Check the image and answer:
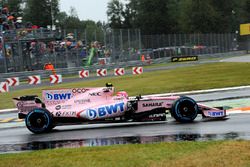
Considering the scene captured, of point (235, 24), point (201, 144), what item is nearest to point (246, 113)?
point (201, 144)

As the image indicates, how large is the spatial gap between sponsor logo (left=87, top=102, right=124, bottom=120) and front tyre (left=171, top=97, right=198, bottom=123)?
134 centimetres

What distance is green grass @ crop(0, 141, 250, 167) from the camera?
23.6 ft

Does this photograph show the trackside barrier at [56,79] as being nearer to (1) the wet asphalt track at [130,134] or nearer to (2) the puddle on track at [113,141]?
(1) the wet asphalt track at [130,134]

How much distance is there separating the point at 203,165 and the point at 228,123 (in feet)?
14.5

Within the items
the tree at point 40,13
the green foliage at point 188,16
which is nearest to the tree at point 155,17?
the green foliage at point 188,16

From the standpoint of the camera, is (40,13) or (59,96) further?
(40,13)

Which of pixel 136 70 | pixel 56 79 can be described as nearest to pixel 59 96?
pixel 56 79

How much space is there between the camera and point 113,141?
33.0ft

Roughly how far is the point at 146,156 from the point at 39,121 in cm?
518

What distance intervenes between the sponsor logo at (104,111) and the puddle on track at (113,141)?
141 centimetres

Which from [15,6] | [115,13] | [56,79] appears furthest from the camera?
[115,13]

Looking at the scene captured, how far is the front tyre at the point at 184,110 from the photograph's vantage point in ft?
38.5

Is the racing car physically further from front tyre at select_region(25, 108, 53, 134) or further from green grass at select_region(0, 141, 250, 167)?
green grass at select_region(0, 141, 250, 167)

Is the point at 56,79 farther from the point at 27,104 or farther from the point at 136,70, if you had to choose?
the point at 27,104
